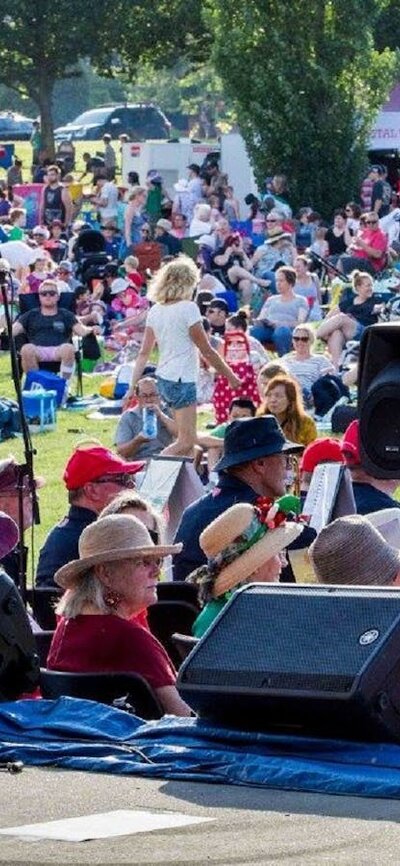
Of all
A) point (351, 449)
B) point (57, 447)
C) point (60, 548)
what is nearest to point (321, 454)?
point (351, 449)

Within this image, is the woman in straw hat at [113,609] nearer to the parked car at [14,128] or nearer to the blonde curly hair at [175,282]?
the blonde curly hair at [175,282]

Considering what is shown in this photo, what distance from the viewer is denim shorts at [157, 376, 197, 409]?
14188mm

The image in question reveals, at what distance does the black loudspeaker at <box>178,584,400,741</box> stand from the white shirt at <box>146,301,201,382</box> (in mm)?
8794

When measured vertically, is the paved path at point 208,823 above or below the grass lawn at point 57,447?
above

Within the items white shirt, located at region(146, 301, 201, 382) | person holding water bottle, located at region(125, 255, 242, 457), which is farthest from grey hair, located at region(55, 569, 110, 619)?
white shirt, located at region(146, 301, 201, 382)

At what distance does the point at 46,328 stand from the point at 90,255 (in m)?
7.83

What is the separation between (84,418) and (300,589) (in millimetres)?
12232

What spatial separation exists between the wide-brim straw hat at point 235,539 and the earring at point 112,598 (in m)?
0.48

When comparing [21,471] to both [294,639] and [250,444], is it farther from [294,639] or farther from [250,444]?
[294,639]

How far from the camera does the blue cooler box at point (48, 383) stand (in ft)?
59.2

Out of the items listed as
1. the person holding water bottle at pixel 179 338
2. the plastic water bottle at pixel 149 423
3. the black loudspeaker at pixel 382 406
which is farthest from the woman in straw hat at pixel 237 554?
the person holding water bottle at pixel 179 338

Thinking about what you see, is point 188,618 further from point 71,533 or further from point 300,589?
point 300,589

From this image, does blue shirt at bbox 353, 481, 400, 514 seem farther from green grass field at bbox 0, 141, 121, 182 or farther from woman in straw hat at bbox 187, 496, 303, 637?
green grass field at bbox 0, 141, 121, 182

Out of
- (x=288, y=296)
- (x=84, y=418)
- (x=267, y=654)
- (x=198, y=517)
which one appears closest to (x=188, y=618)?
(x=198, y=517)
